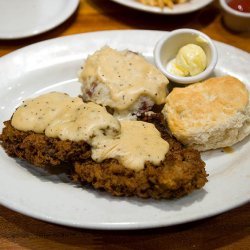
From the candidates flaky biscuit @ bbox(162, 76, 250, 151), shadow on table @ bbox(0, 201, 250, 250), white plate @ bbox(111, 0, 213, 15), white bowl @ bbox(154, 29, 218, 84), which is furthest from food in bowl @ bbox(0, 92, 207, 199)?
white plate @ bbox(111, 0, 213, 15)

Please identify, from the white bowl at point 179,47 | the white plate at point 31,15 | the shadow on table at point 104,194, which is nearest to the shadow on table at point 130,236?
the shadow on table at point 104,194

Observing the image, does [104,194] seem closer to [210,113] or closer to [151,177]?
[151,177]

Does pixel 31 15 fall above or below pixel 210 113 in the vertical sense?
below

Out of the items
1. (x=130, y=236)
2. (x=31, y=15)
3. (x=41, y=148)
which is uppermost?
(x=41, y=148)

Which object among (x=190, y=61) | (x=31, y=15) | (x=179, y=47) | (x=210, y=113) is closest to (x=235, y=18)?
(x=179, y=47)

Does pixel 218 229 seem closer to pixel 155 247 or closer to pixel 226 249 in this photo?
pixel 226 249

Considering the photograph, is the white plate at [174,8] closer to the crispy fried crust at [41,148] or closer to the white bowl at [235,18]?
the white bowl at [235,18]
